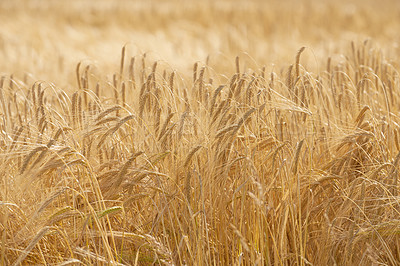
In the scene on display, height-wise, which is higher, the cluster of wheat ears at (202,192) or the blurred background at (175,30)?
the blurred background at (175,30)

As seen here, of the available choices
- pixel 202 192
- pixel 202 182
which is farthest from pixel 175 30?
pixel 202 192

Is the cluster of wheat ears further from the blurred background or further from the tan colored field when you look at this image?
the blurred background

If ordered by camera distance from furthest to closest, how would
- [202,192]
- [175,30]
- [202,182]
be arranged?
1. [175,30]
2. [202,182]
3. [202,192]

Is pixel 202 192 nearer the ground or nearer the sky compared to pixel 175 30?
nearer the ground

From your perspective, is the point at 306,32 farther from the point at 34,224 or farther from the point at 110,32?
the point at 34,224

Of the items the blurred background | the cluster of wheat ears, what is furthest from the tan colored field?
the blurred background

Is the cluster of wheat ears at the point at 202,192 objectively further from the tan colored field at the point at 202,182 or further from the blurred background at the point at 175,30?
the blurred background at the point at 175,30

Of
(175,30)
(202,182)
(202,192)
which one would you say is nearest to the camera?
(202,192)

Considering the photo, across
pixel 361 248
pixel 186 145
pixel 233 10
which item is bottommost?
pixel 361 248

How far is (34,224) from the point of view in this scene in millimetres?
1699

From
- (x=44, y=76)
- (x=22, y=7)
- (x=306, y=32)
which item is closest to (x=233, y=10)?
(x=306, y=32)

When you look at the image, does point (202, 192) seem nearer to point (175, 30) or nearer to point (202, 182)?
point (202, 182)

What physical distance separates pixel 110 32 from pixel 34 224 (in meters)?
6.58

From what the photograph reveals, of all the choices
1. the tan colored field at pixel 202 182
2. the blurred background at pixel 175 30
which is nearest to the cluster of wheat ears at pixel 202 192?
the tan colored field at pixel 202 182
